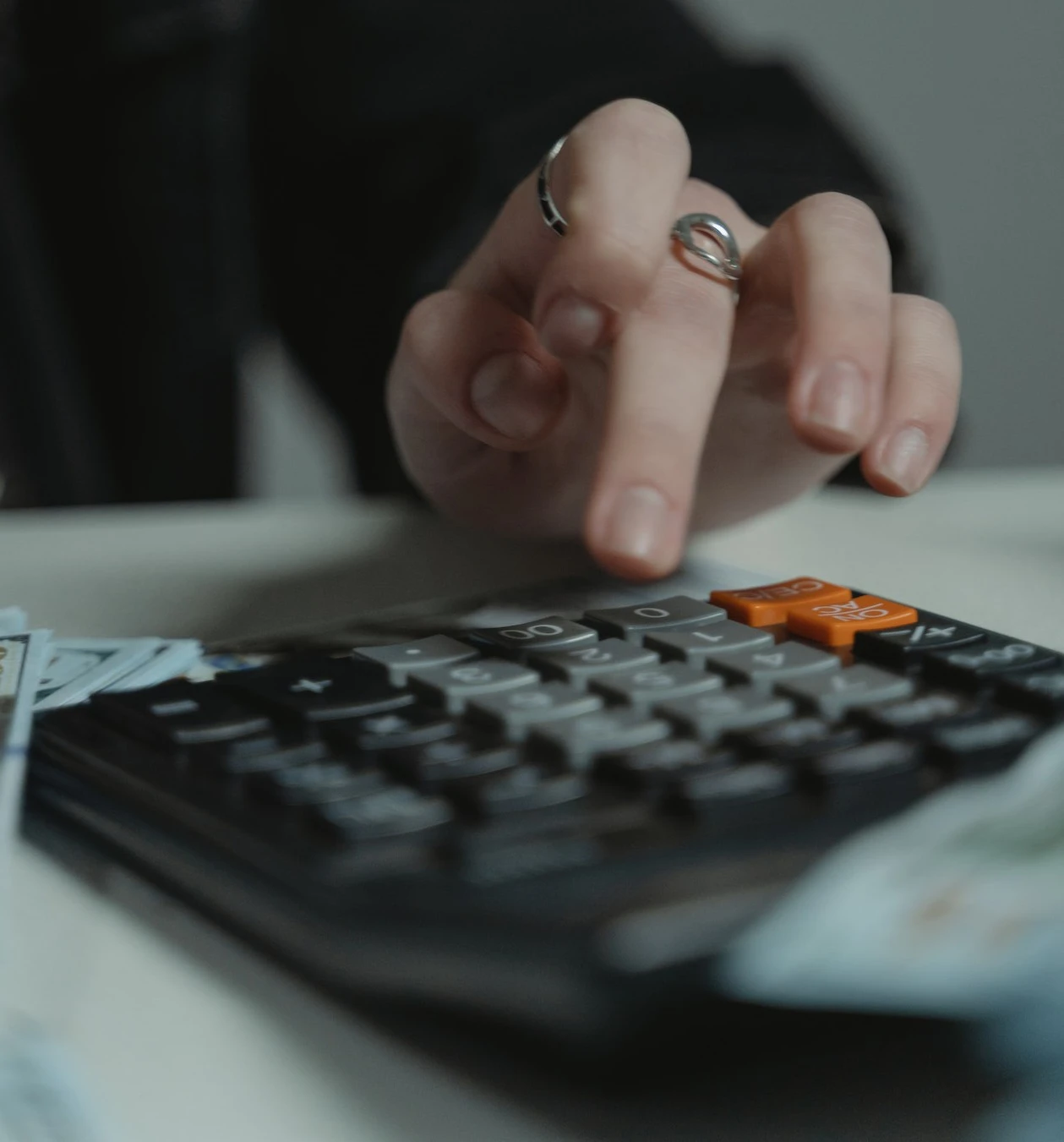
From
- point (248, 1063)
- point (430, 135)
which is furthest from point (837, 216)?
point (430, 135)

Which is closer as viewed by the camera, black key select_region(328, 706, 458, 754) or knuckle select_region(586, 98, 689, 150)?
black key select_region(328, 706, 458, 754)

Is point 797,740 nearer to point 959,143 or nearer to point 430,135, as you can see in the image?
point 430,135

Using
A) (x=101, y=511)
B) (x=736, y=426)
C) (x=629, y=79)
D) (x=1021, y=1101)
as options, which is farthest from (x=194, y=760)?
(x=629, y=79)

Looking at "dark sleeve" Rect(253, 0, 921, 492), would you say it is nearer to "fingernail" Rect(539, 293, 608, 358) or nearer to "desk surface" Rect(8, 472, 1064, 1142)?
"fingernail" Rect(539, 293, 608, 358)

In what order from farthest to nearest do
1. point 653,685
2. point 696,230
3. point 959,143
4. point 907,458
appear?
point 959,143 → point 696,230 → point 907,458 → point 653,685

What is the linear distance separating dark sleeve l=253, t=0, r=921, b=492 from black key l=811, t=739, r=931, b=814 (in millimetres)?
519

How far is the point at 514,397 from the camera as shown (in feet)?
1.50

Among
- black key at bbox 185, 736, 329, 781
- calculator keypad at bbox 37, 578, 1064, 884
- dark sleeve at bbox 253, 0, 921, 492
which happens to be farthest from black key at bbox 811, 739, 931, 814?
dark sleeve at bbox 253, 0, 921, 492

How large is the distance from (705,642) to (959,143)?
73.4 inches

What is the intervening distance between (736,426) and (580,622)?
19cm

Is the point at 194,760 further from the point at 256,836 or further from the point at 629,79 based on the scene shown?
the point at 629,79

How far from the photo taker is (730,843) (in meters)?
0.22

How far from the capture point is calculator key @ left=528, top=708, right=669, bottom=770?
0.26 meters

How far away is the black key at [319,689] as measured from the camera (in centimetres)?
Answer: 29
